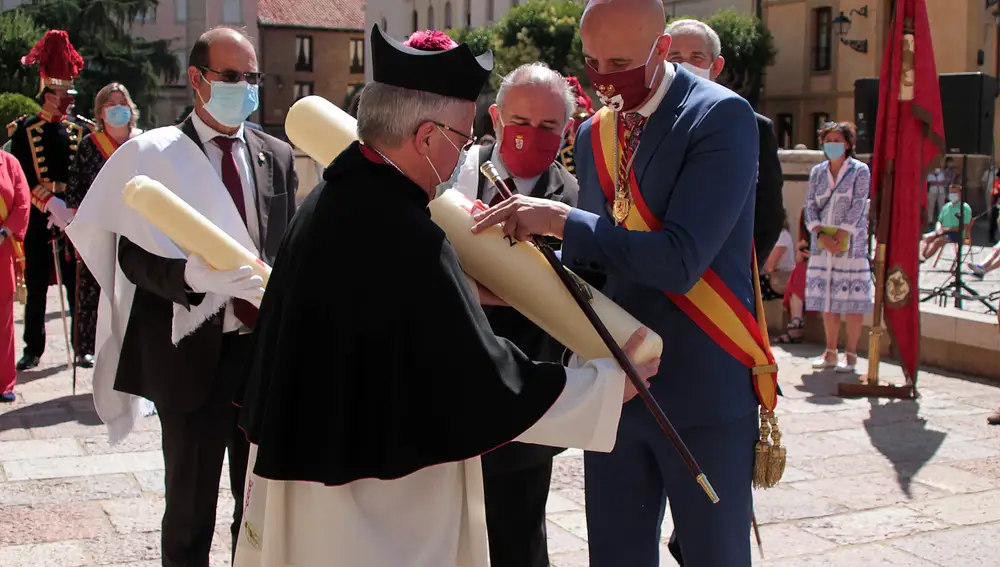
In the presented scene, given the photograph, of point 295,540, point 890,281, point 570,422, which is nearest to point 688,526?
point 570,422

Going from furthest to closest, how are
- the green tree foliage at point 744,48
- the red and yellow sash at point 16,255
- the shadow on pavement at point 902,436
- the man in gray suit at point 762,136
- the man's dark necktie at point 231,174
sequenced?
1. the green tree foliage at point 744,48
2. the red and yellow sash at point 16,255
3. the shadow on pavement at point 902,436
4. the man in gray suit at point 762,136
5. the man's dark necktie at point 231,174

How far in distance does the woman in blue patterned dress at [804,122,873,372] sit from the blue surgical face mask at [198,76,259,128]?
663 centimetres

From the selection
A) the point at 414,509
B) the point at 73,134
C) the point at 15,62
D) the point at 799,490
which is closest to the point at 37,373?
the point at 73,134

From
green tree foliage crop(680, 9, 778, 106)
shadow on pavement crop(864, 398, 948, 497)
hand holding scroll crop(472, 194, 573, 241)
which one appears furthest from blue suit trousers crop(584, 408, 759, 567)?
green tree foliage crop(680, 9, 778, 106)

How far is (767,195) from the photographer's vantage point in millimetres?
4582

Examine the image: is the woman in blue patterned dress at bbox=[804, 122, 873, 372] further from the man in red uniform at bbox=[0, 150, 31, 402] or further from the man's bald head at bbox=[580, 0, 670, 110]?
the man's bald head at bbox=[580, 0, 670, 110]

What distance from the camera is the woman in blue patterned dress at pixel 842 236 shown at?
9781 millimetres

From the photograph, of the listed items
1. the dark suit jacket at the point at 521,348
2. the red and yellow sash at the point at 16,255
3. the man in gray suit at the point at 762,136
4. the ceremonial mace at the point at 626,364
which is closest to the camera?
the ceremonial mace at the point at 626,364

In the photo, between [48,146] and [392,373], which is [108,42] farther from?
[392,373]

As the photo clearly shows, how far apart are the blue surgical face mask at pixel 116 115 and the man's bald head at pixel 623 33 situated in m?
6.55

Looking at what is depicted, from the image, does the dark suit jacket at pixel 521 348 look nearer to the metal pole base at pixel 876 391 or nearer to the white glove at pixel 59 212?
the metal pole base at pixel 876 391

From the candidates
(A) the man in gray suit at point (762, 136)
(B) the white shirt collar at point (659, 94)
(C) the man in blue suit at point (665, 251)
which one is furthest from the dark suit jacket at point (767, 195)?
(B) the white shirt collar at point (659, 94)

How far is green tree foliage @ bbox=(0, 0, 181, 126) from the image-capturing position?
43.6 meters

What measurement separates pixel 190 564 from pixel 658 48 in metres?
2.38
